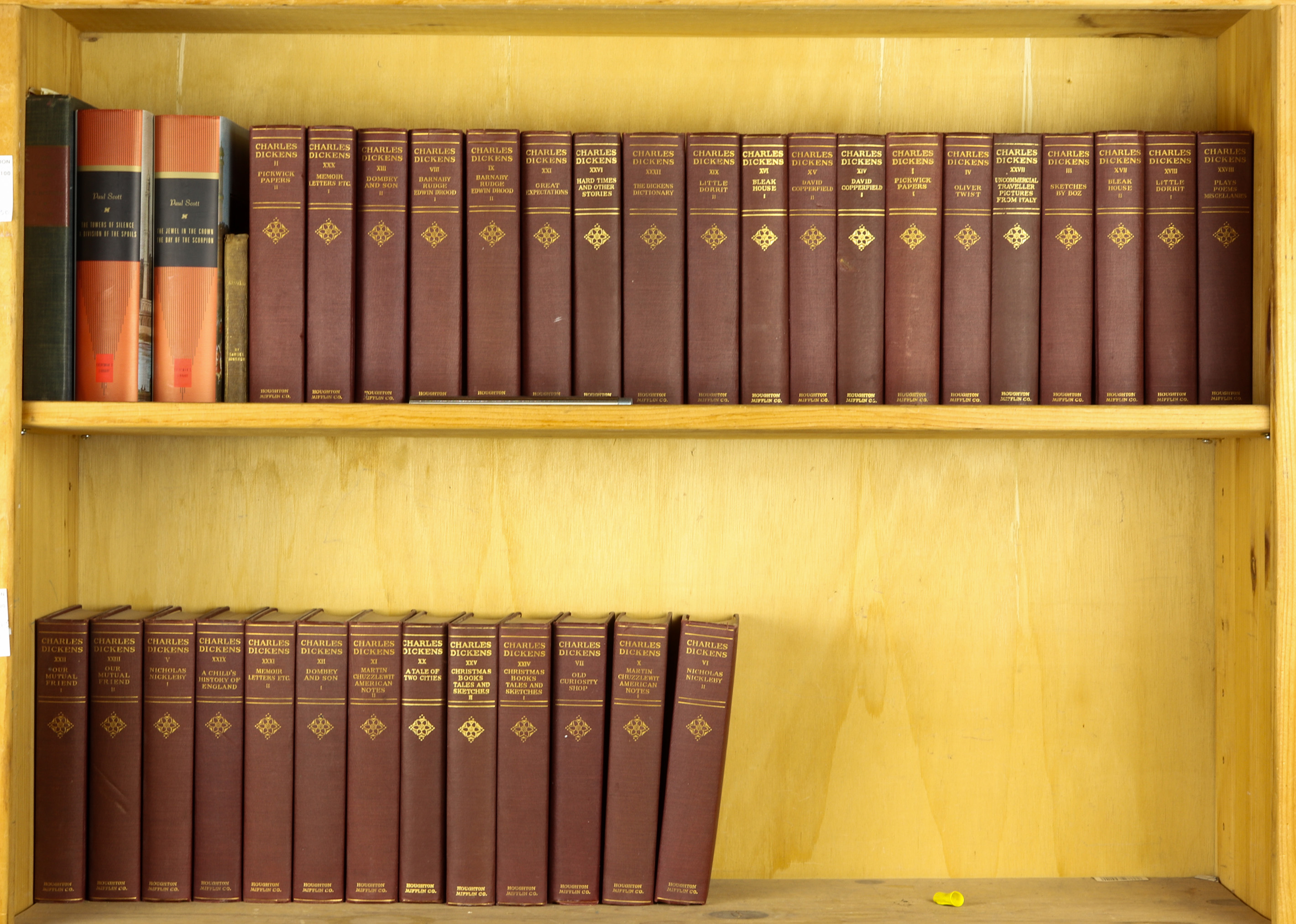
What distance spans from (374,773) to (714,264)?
2.21ft

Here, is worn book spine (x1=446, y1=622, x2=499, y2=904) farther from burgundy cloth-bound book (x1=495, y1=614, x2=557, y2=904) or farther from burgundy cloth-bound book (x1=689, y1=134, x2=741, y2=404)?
burgundy cloth-bound book (x1=689, y1=134, x2=741, y2=404)

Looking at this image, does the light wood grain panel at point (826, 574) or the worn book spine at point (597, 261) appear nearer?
the worn book spine at point (597, 261)

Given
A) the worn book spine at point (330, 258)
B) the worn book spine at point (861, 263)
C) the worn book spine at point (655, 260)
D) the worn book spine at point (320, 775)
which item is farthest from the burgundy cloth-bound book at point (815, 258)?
the worn book spine at point (320, 775)

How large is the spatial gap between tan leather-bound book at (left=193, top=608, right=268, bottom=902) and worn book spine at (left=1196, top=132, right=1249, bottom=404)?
3.66 ft

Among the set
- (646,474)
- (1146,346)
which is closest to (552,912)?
(646,474)

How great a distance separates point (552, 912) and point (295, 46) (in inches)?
42.8

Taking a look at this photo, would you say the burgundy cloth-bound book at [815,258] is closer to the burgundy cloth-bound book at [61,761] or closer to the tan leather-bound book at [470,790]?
the tan leather-bound book at [470,790]

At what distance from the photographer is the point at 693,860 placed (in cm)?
109

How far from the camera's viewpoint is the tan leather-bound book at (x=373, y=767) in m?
1.10

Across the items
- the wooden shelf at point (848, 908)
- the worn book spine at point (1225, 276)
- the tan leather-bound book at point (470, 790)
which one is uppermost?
the worn book spine at point (1225, 276)

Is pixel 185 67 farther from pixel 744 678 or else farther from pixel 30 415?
pixel 744 678

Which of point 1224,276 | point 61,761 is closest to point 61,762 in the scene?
point 61,761

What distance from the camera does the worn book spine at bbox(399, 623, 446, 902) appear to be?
110 centimetres

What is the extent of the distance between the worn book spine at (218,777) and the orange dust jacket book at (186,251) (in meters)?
0.30
